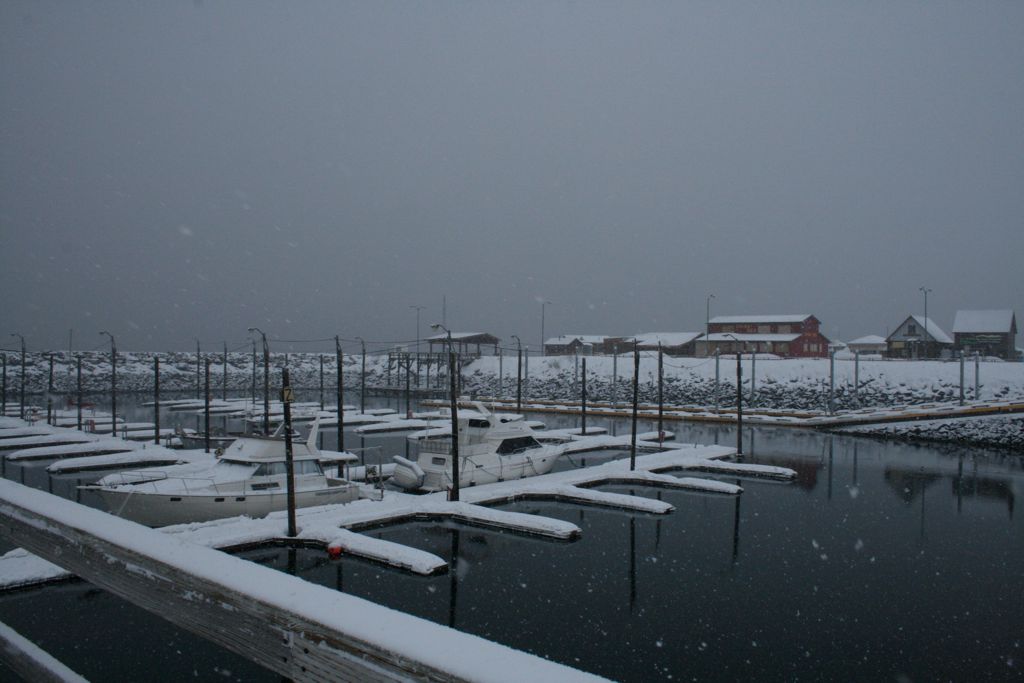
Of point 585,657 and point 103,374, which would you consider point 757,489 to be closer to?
point 585,657

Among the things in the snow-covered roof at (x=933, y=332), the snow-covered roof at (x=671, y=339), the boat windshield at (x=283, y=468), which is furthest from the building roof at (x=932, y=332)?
the boat windshield at (x=283, y=468)

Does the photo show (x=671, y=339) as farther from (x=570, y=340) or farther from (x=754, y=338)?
(x=570, y=340)

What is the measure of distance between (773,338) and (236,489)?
8759cm

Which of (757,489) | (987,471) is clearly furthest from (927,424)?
(757,489)

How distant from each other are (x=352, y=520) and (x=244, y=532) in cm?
350

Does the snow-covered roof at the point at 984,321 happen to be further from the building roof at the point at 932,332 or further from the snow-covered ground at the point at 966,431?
the snow-covered ground at the point at 966,431

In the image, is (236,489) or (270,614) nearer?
(270,614)

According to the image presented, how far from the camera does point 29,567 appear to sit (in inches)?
683

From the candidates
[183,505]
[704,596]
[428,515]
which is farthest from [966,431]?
[183,505]

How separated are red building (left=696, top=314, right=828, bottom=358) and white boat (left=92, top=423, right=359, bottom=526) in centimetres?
7948

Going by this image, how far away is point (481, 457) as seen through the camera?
2980 cm

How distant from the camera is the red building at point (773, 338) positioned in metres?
97.2

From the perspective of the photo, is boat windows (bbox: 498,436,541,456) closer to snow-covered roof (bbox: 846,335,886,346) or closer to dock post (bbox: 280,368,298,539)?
dock post (bbox: 280,368,298,539)

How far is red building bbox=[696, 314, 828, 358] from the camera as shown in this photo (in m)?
97.2
